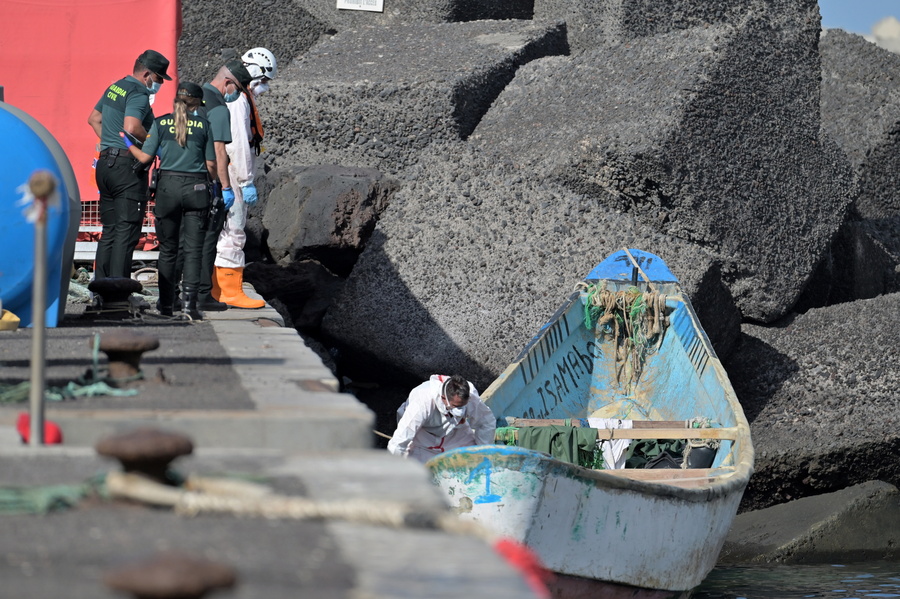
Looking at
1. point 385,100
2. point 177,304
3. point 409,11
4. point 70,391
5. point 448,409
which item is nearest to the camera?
point 70,391

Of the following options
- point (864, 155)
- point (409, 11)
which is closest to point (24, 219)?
point (409, 11)

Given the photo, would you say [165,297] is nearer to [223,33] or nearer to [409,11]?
[223,33]

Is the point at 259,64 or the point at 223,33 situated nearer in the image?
the point at 259,64

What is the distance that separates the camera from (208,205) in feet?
25.5

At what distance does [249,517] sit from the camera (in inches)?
117

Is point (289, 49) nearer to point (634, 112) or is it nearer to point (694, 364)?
point (634, 112)

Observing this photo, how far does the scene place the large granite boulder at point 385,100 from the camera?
41.3 feet

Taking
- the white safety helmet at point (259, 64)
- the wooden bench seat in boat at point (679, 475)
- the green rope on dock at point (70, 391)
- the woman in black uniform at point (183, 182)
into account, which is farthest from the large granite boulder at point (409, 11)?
the green rope on dock at point (70, 391)

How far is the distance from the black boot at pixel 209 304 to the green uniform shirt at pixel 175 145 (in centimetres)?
91

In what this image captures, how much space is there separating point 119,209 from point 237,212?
88 cm

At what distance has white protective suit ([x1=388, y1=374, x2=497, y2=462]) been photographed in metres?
7.75

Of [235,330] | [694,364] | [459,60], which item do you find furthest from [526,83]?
[235,330]

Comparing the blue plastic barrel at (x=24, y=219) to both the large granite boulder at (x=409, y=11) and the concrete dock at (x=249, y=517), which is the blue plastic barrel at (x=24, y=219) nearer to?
the concrete dock at (x=249, y=517)

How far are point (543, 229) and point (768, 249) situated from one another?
7.85 ft
